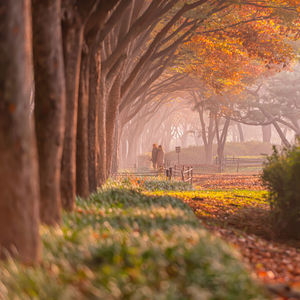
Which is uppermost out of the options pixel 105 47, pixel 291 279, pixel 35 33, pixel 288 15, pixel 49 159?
pixel 288 15

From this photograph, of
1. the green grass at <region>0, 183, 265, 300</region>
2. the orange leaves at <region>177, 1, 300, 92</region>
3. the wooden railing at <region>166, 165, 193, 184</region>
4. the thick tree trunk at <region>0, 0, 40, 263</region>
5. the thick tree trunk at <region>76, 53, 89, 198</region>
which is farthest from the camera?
the wooden railing at <region>166, 165, 193, 184</region>

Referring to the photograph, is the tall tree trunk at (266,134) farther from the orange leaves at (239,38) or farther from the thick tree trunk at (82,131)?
the thick tree trunk at (82,131)

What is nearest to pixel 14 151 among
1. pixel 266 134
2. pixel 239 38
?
pixel 239 38

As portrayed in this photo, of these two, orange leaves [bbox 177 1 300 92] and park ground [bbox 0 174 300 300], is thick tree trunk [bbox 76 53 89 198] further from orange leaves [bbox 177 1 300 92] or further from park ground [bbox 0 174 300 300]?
orange leaves [bbox 177 1 300 92]

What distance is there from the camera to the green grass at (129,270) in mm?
3135

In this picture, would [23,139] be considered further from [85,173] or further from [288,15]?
[288,15]

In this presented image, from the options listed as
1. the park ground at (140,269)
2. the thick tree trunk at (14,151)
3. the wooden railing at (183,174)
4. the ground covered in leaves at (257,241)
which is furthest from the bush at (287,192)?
the wooden railing at (183,174)

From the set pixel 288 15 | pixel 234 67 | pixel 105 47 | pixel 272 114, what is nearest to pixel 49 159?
pixel 105 47

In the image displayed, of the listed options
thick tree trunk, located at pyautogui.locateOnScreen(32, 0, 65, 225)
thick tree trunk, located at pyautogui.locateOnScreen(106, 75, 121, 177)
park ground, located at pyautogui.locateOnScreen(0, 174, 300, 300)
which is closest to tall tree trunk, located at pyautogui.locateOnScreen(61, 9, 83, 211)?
thick tree trunk, located at pyautogui.locateOnScreen(32, 0, 65, 225)

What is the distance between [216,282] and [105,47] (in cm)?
1094

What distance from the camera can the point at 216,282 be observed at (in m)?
3.27

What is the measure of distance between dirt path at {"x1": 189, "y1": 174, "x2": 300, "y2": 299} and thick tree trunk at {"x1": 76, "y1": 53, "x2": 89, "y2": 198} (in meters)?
2.65

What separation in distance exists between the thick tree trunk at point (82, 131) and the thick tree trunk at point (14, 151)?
374 centimetres

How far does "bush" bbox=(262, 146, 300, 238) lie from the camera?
7359mm
